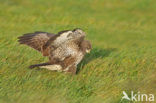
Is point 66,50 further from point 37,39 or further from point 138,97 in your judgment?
point 138,97

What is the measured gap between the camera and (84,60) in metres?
11.5

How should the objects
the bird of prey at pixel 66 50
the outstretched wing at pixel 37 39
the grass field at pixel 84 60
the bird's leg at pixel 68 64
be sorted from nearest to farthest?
the grass field at pixel 84 60 < the bird of prey at pixel 66 50 < the bird's leg at pixel 68 64 < the outstretched wing at pixel 37 39

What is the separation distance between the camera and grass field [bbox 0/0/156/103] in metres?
9.55

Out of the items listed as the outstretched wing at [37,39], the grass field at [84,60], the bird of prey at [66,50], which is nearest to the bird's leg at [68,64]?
the bird of prey at [66,50]

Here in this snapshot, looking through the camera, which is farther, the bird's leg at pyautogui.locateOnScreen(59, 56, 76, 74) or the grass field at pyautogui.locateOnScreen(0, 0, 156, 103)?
the bird's leg at pyautogui.locateOnScreen(59, 56, 76, 74)

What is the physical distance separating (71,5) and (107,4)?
2.45 metres

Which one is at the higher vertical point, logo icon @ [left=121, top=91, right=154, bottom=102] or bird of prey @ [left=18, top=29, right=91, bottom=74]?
bird of prey @ [left=18, top=29, right=91, bottom=74]

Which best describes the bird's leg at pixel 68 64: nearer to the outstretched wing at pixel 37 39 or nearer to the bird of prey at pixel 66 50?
the bird of prey at pixel 66 50

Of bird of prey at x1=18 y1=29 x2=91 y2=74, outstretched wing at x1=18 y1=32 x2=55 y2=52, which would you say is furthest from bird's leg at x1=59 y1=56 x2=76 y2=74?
outstretched wing at x1=18 y1=32 x2=55 y2=52

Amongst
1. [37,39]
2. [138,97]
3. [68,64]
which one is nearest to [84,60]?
[68,64]

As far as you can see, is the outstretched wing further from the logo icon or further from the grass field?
the logo icon

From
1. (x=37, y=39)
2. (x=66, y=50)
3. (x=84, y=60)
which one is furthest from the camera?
(x=84, y=60)

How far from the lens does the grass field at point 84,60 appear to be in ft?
31.3

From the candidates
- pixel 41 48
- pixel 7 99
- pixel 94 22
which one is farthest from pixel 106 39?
pixel 7 99
